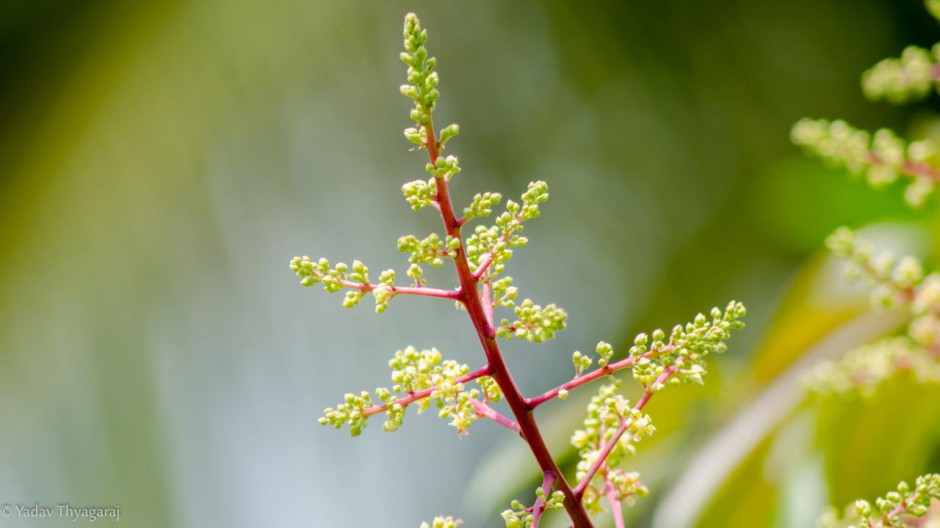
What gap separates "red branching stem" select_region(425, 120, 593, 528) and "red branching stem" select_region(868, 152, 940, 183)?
14.1 inches

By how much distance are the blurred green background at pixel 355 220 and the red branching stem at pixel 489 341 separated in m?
0.52

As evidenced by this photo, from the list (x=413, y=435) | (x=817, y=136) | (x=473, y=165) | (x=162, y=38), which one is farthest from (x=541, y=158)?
(x=817, y=136)

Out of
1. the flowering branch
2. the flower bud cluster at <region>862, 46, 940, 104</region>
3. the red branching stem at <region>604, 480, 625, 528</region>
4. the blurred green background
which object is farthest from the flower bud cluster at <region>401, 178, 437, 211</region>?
the blurred green background

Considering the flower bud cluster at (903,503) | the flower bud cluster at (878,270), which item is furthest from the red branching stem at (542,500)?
the flower bud cluster at (878,270)

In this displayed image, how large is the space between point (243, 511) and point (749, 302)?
1010mm

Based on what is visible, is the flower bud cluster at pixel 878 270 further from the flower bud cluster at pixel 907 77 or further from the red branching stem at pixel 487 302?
the red branching stem at pixel 487 302

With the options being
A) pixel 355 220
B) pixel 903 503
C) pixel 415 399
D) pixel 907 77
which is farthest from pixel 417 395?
pixel 355 220

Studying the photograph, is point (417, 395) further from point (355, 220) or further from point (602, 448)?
point (355, 220)

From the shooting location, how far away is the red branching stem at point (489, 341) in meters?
0.24

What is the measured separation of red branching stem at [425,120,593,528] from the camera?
9.6 inches

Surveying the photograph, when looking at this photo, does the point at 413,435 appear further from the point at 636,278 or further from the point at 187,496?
the point at 636,278

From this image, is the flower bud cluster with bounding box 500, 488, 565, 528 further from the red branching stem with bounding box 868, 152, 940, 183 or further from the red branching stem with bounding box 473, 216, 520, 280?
the red branching stem with bounding box 868, 152, 940, 183

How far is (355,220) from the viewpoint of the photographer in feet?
4.67

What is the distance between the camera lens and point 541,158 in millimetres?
1593
